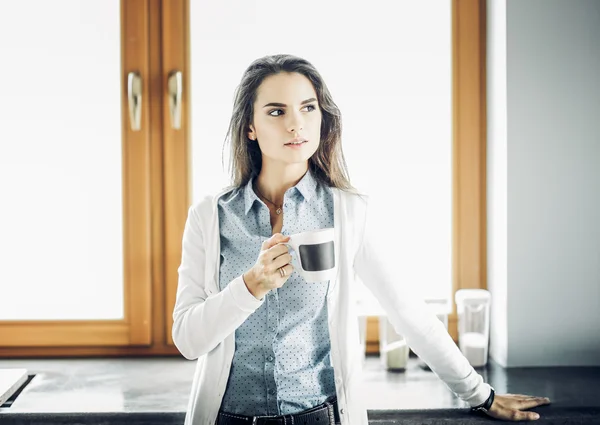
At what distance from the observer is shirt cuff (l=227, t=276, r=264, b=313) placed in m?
1.19

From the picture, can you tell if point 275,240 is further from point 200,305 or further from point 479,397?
point 479,397

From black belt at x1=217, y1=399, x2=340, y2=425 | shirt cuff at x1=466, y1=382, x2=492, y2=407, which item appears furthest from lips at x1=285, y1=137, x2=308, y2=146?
shirt cuff at x1=466, y1=382, x2=492, y2=407

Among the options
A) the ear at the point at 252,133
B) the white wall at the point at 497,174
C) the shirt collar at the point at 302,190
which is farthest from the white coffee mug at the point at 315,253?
the white wall at the point at 497,174

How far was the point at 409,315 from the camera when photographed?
1.39 metres

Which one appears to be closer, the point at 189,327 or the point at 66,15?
the point at 189,327

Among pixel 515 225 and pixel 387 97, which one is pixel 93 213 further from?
pixel 515 225

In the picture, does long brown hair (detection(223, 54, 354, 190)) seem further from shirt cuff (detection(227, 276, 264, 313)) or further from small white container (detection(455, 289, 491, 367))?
small white container (detection(455, 289, 491, 367))

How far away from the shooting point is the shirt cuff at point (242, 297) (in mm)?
1188

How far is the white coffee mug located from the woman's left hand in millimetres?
565

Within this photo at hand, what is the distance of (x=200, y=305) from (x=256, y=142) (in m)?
0.39

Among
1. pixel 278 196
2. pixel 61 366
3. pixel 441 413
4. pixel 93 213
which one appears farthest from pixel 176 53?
pixel 441 413

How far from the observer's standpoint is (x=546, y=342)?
176cm

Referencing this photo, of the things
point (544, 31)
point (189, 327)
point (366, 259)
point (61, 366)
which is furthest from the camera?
point (61, 366)

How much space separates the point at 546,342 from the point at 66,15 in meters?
1.59
